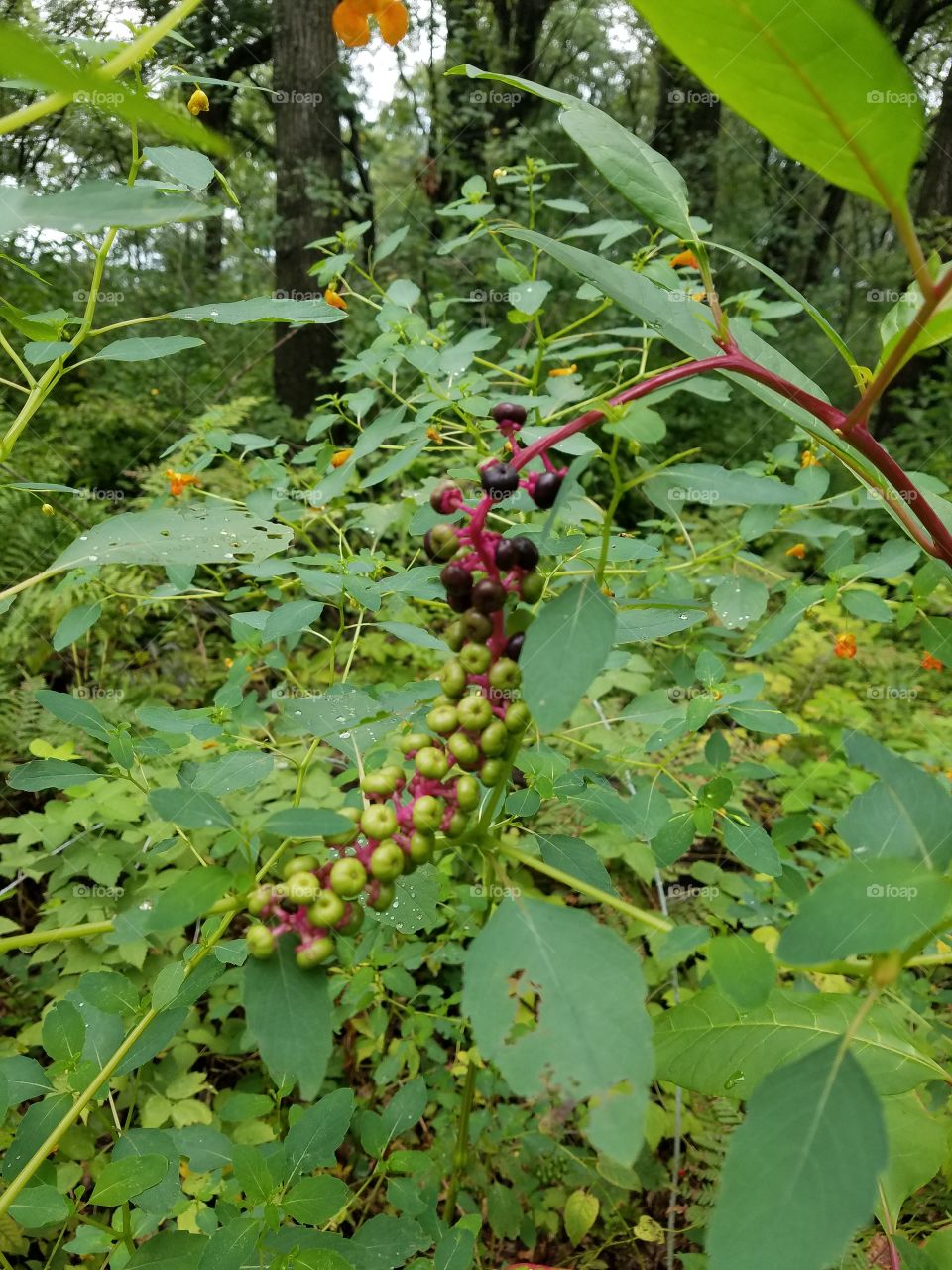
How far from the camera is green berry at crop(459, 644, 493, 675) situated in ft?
1.88

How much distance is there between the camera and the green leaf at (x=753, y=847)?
111 centimetres

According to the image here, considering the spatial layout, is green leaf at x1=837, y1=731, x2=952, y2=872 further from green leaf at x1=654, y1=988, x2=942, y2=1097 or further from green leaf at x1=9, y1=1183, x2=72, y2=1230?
green leaf at x1=9, y1=1183, x2=72, y2=1230

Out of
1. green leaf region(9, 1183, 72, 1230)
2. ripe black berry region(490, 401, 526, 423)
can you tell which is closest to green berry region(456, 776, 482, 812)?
ripe black berry region(490, 401, 526, 423)

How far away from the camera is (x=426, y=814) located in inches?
21.6

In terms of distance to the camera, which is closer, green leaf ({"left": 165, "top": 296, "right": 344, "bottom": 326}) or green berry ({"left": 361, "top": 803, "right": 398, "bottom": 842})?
green berry ({"left": 361, "top": 803, "right": 398, "bottom": 842})

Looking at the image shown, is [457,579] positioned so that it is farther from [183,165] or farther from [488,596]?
[183,165]

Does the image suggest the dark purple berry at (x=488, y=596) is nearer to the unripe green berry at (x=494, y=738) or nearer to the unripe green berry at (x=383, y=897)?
the unripe green berry at (x=494, y=738)

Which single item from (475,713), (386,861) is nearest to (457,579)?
(475,713)

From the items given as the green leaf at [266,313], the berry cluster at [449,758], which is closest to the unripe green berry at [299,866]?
the berry cluster at [449,758]

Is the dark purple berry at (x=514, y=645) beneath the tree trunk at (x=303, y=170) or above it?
beneath

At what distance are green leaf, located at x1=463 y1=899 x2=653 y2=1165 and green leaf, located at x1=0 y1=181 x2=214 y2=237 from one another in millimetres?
482

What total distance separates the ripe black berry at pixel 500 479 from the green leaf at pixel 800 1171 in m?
0.43

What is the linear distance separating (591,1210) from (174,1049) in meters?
1.08

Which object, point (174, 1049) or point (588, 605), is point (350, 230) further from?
point (174, 1049)
